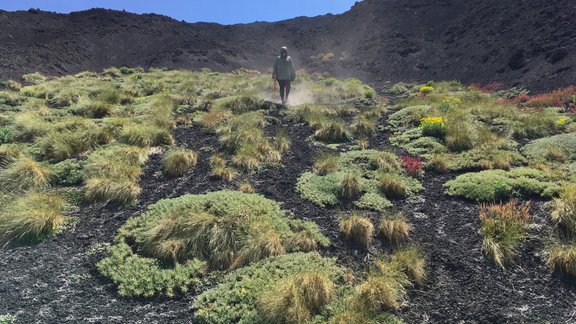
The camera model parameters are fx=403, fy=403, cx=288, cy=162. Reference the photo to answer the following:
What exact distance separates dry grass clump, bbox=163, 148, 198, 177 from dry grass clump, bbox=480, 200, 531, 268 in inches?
257

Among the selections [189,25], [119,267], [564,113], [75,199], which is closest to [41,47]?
[189,25]

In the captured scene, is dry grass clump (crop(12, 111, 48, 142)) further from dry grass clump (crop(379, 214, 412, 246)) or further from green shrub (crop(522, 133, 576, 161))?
green shrub (crop(522, 133, 576, 161))

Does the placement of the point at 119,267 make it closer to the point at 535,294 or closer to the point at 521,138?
the point at 535,294

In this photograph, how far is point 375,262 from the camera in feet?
20.6

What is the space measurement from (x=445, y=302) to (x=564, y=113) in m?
12.0

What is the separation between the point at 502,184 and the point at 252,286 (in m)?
5.49

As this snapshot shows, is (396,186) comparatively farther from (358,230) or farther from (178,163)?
(178,163)

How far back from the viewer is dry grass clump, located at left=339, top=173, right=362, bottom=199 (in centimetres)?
842

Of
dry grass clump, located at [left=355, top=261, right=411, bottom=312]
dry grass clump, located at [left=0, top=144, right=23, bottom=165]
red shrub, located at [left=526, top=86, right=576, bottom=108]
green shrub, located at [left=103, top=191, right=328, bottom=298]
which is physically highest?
red shrub, located at [left=526, top=86, right=576, bottom=108]

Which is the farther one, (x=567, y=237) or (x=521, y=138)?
(x=521, y=138)

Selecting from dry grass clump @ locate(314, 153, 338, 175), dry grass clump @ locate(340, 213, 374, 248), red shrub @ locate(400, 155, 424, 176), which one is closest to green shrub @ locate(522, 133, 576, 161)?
red shrub @ locate(400, 155, 424, 176)

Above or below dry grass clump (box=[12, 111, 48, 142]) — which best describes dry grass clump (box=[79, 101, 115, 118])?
above

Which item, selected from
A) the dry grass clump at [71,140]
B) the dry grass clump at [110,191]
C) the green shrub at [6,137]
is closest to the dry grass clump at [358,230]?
the dry grass clump at [110,191]

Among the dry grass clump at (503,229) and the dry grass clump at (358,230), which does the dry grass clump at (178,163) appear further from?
the dry grass clump at (503,229)
